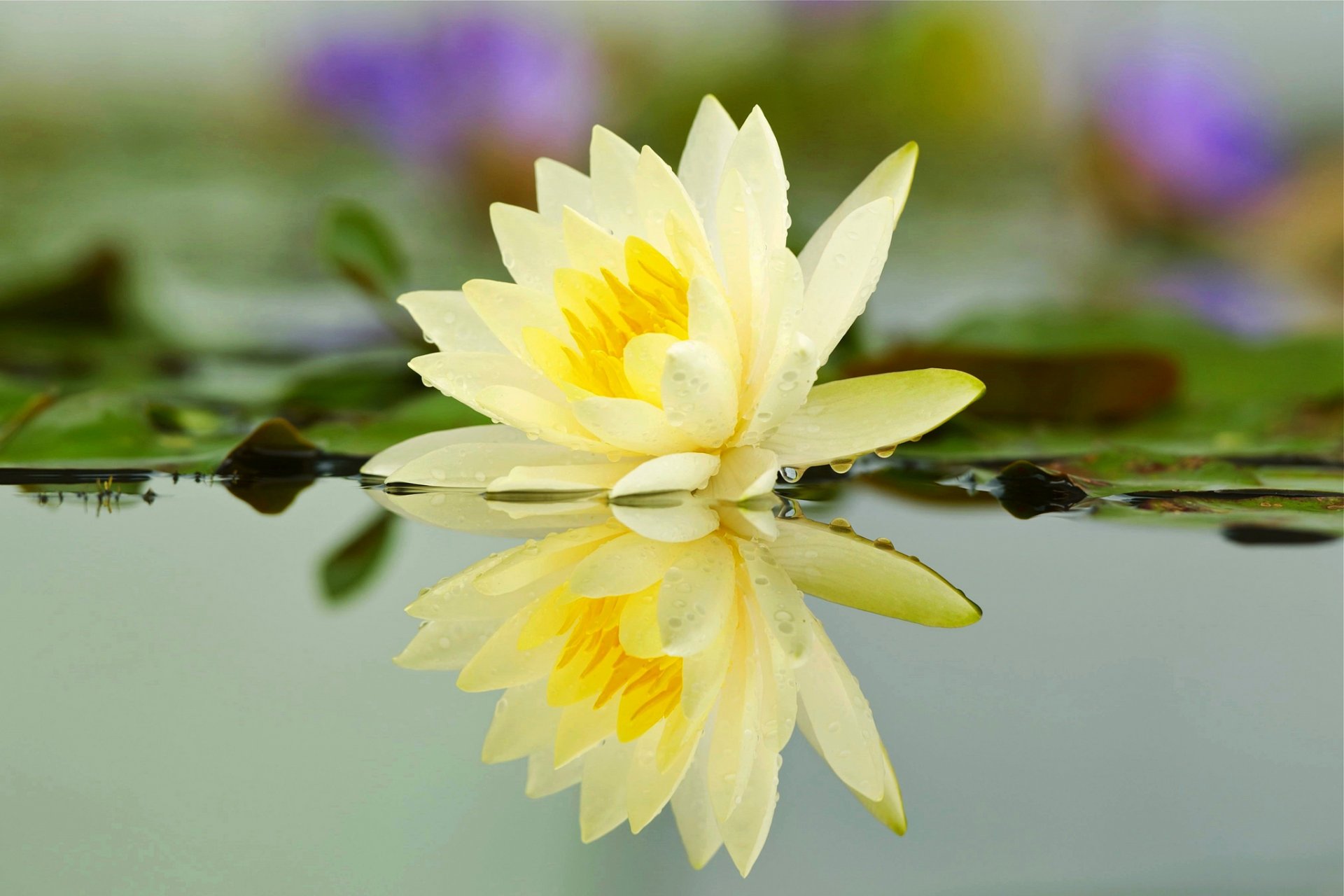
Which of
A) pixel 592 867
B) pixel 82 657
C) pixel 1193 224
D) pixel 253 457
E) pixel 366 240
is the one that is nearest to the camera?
pixel 592 867

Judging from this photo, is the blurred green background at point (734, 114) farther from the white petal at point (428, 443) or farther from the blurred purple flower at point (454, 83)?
the white petal at point (428, 443)

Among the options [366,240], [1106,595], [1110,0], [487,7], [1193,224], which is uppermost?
[1110,0]

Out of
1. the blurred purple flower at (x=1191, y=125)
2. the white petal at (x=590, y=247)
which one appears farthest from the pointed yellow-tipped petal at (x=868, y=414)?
→ the blurred purple flower at (x=1191, y=125)

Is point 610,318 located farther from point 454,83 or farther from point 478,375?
point 454,83

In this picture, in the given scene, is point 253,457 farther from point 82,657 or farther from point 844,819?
point 844,819

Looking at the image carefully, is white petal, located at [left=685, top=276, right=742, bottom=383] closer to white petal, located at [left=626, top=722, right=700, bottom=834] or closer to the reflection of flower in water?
the reflection of flower in water

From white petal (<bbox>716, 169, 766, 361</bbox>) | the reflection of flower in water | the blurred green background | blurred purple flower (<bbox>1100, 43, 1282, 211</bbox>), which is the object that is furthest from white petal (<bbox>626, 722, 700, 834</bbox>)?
blurred purple flower (<bbox>1100, 43, 1282, 211</bbox>)

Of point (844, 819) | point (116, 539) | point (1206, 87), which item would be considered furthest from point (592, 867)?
point (1206, 87)

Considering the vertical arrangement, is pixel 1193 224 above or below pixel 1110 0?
below
